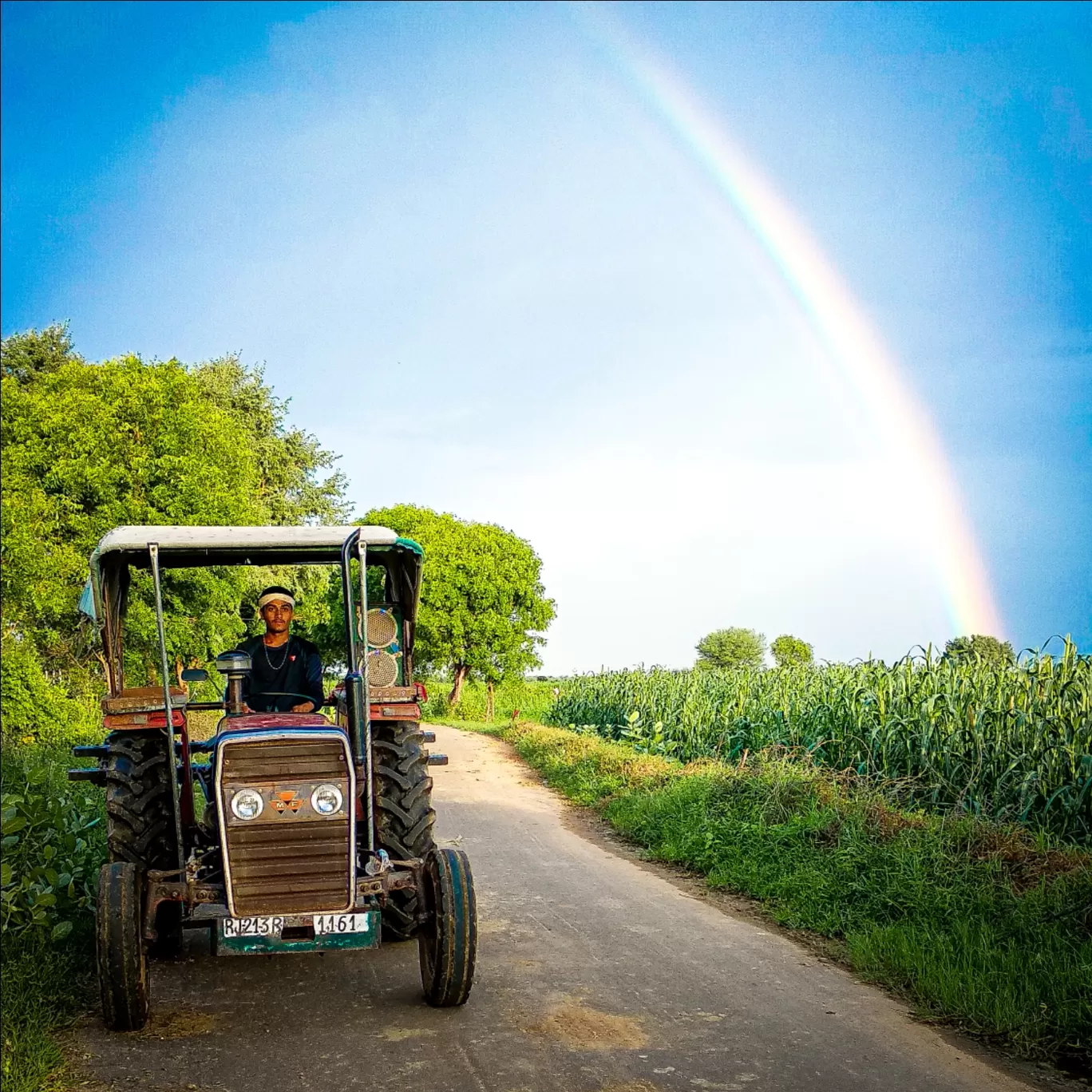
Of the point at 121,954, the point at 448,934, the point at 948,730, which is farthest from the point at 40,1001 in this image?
the point at 948,730

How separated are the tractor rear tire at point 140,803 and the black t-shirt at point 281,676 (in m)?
0.73

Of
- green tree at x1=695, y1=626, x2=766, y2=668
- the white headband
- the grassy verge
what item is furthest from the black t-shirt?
green tree at x1=695, y1=626, x2=766, y2=668

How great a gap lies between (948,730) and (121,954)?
955 cm

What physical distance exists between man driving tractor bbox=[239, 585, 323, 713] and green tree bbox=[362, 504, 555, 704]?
31884 mm

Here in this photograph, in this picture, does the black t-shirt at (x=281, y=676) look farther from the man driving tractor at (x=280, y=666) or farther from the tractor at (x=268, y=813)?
the tractor at (x=268, y=813)

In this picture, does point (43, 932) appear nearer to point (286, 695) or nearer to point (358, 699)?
point (286, 695)

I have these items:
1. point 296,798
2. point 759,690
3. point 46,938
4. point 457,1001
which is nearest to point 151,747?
point 46,938

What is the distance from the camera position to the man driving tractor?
732cm

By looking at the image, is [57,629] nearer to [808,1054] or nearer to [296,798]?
[296,798]

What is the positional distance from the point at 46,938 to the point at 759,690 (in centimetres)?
1459

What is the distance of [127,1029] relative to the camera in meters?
5.30

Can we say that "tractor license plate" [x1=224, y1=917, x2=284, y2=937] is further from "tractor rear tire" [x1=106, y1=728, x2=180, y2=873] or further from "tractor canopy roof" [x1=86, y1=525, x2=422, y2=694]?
"tractor canopy roof" [x1=86, y1=525, x2=422, y2=694]

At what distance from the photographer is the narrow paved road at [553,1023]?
4828 millimetres

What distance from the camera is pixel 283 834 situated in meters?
5.49
